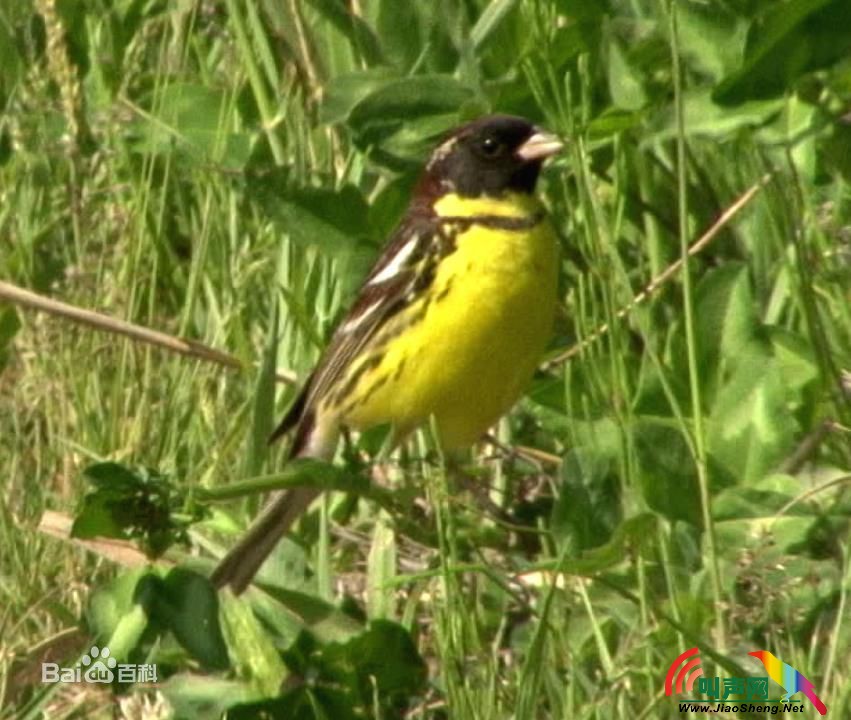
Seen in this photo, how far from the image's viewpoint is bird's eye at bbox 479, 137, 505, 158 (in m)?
4.49

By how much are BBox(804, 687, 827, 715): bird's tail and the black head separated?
1.33m

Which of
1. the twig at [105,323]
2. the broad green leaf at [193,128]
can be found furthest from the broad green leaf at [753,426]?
the broad green leaf at [193,128]

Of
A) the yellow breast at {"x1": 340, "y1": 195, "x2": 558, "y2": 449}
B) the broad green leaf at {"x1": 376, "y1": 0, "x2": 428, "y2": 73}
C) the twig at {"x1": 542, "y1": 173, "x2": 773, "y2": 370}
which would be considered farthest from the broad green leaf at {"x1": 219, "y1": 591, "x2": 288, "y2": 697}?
the broad green leaf at {"x1": 376, "y1": 0, "x2": 428, "y2": 73}

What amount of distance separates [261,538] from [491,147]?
846mm

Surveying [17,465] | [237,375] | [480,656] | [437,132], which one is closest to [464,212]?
[437,132]

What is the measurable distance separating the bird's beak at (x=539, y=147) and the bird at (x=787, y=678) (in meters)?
1.19

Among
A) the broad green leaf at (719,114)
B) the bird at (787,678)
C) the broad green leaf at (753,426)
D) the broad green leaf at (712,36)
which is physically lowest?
the bird at (787,678)

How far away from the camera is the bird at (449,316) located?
4281mm

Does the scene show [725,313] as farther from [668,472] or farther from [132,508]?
[132,508]

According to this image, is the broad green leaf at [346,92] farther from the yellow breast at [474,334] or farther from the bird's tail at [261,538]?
the bird's tail at [261,538]

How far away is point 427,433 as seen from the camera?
14.8 ft

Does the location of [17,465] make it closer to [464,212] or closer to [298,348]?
[298,348]

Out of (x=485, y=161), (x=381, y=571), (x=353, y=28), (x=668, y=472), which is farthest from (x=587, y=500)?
(x=353, y=28)

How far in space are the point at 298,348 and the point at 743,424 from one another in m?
1.09
